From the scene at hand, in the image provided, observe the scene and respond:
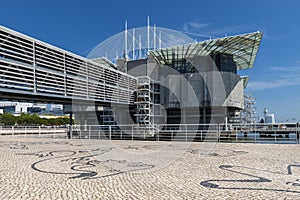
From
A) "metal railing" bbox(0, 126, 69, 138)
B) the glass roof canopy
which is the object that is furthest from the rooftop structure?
"metal railing" bbox(0, 126, 69, 138)

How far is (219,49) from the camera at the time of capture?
3059cm

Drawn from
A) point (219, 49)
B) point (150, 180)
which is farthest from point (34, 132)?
point (150, 180)

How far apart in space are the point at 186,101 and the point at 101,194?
27.0 meters

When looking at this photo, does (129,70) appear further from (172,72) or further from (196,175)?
(196,175)

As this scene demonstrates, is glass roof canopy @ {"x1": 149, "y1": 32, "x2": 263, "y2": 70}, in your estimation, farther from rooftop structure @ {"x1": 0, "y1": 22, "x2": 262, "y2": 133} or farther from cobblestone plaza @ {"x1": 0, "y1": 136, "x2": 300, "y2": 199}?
cobblestone plaza @ {"x1": 0, "y1": 136, "x2": 300, "y2": 199}

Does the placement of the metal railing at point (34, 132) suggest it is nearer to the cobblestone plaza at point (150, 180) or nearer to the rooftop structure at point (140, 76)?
the rooftop structure at point (140, 76)

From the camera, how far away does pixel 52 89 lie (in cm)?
1294

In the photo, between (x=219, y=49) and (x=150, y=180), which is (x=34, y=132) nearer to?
(x=219, y=49)

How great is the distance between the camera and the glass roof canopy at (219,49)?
27422mm

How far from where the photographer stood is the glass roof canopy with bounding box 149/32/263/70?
27.4 meters

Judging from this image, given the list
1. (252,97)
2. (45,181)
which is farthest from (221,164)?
(252,97)

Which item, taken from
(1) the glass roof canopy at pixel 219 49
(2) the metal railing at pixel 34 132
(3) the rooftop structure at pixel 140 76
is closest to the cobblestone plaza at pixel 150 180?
(3) the rooftop structure at pixel 140 76

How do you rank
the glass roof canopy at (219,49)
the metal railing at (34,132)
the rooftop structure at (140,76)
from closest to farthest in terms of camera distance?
the rooftop structure at (140,76) → the metal railing at (34,132) → the glass roof canopy at (219,49)

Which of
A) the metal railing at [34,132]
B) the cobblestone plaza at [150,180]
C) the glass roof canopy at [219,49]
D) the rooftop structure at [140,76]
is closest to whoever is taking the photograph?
the cobblestone plaza at [150,180]
